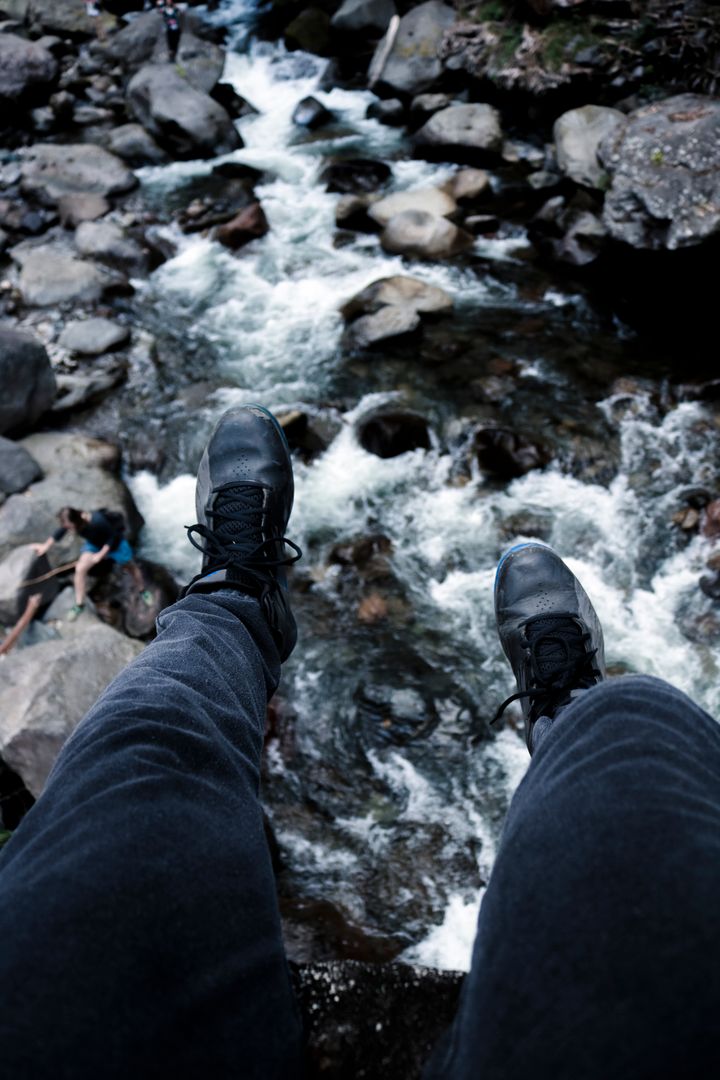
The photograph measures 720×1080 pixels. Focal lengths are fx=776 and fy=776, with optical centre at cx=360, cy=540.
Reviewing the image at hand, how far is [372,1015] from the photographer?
1.31 meters

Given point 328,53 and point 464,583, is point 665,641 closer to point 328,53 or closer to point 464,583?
point 464,583

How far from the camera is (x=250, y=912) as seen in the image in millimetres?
1093

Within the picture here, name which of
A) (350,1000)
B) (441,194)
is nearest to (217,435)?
(350,1000)

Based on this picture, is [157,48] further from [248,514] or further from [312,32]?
[248,514]

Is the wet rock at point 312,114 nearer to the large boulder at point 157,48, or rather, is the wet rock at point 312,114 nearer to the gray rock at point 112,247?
the large boulder at point 157,48

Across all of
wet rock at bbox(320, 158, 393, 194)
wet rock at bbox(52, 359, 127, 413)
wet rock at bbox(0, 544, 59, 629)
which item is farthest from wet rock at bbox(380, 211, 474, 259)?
wet rock at bbox(0, 544, 59, 629)

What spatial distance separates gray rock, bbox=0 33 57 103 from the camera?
10.0 metres

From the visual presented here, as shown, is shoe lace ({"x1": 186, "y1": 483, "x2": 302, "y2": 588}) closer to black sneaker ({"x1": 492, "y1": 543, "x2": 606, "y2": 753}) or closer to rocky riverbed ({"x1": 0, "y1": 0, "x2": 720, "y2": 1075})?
black sneaker ({"x1": 492, "y1": 543, "x2": 606, "y2": 753})

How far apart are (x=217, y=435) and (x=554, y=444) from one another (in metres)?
2.55

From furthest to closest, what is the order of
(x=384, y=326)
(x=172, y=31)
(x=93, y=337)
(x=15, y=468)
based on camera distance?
(x=172, y=31) → (x=93, y=337) → (x=384, y=326) → (x=15, y=468)

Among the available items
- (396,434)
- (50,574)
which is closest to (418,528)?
(396,434)

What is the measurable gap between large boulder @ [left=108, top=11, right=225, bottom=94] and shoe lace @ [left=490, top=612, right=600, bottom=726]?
989 cm

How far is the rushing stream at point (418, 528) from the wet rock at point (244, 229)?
122 millimetres

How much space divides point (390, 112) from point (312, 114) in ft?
3.12
